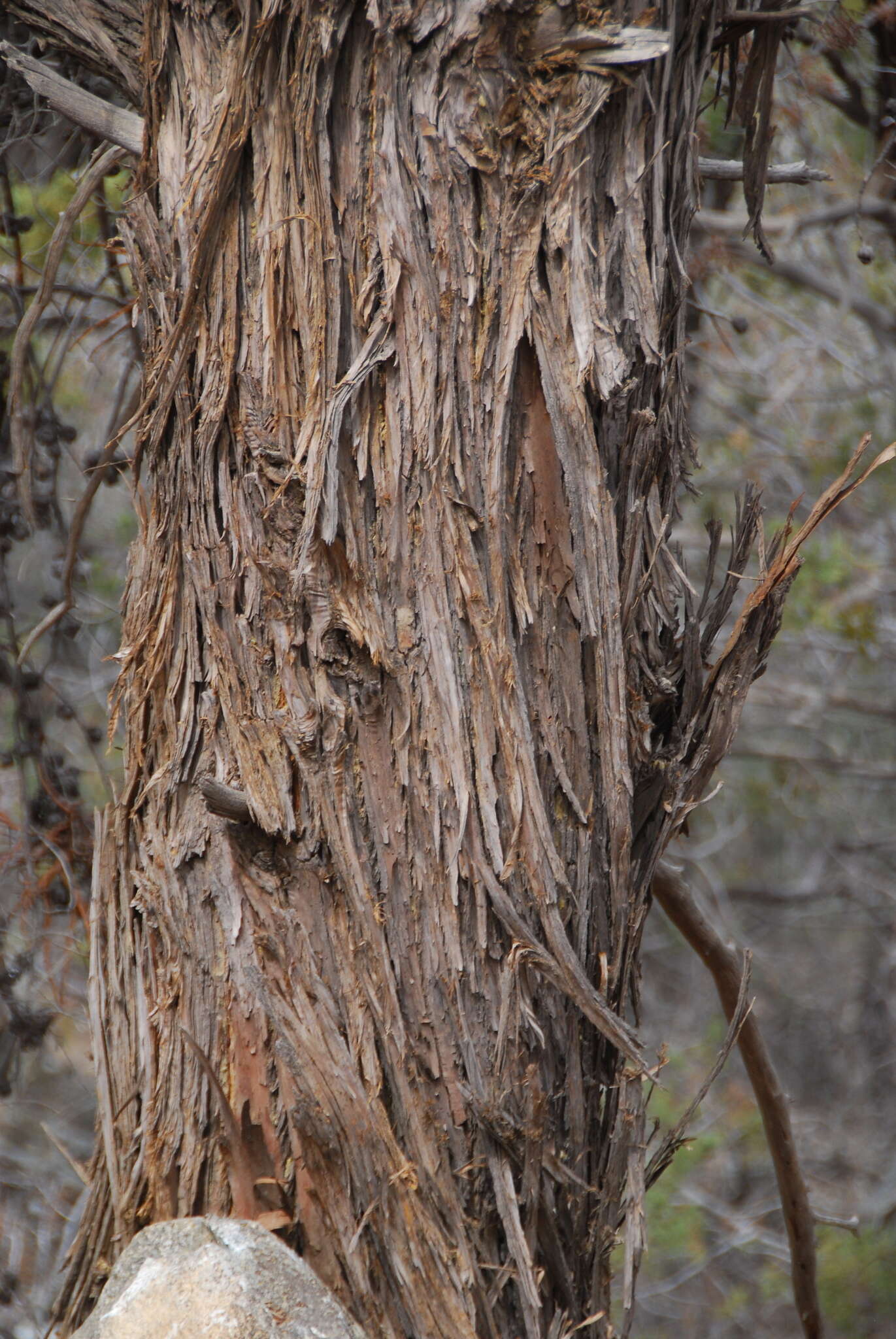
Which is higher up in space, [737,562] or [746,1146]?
[737,562]

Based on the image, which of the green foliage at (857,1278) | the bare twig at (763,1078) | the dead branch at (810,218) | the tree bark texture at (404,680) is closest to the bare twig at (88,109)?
the tree bark texture at (404,680)

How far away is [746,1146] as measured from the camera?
5.29m

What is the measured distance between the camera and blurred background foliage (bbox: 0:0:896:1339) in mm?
1865

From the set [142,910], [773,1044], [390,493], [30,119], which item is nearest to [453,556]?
[390,493]

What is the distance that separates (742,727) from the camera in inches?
189

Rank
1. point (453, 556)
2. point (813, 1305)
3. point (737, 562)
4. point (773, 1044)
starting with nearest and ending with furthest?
point (453, 556) → point (737, 562) → point (813, 1305) → point (773, 1044)

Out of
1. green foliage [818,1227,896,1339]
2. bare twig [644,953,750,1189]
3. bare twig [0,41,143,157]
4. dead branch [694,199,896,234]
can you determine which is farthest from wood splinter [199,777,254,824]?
green foliage [818,1227,896,1339]

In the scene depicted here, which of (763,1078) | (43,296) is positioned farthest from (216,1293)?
(43,296)

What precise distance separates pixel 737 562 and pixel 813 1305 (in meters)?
1.17

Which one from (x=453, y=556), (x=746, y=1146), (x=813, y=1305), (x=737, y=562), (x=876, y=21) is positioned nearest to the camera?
(x=453, y=556)

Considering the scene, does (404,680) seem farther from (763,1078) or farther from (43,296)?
(763,1078)

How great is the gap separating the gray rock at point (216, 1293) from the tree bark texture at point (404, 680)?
30 mm

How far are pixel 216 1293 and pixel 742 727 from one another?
4.16m

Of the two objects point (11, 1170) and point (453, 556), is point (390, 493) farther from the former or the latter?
point (11, 1170)
